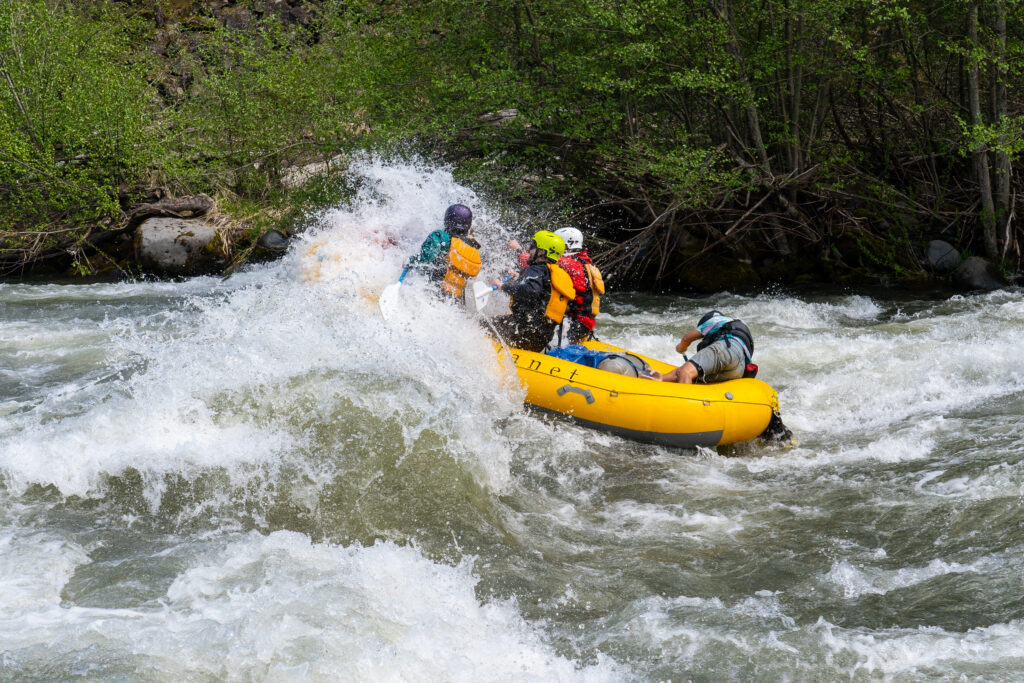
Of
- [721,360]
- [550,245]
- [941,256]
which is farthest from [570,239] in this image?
[941,256]

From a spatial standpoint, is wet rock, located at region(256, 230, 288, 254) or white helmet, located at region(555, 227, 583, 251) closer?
white helmet, located at region(555, 227, 583, 251)

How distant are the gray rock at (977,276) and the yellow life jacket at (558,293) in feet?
21.2

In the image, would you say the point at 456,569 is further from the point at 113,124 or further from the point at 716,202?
the point at 113,124

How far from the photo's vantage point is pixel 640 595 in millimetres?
3869

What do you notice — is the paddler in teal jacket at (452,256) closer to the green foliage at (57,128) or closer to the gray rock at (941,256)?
the gray rock at (941,256)

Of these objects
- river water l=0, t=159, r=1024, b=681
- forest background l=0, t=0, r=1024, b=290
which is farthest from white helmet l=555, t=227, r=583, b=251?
forest background l=0, t=0, r=1024, b=290

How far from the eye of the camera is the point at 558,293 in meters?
6.67

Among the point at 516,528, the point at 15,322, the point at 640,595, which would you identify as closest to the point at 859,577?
the point at 640,595

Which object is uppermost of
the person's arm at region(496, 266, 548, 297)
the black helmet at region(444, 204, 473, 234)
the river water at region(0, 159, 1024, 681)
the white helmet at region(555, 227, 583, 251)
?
the black helmet at region(444, 204, 473, 234)

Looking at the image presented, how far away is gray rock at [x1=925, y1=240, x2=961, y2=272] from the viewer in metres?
11.1

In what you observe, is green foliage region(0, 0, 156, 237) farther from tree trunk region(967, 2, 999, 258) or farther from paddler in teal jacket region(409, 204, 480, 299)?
tree trunk region(967, 2, 999, 258)

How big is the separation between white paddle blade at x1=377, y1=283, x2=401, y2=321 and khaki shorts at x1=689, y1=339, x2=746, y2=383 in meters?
2.29

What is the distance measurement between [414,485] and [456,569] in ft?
2.85

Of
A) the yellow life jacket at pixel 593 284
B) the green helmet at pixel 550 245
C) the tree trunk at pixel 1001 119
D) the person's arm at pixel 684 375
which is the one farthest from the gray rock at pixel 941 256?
the green helmet at pixel 550 245
